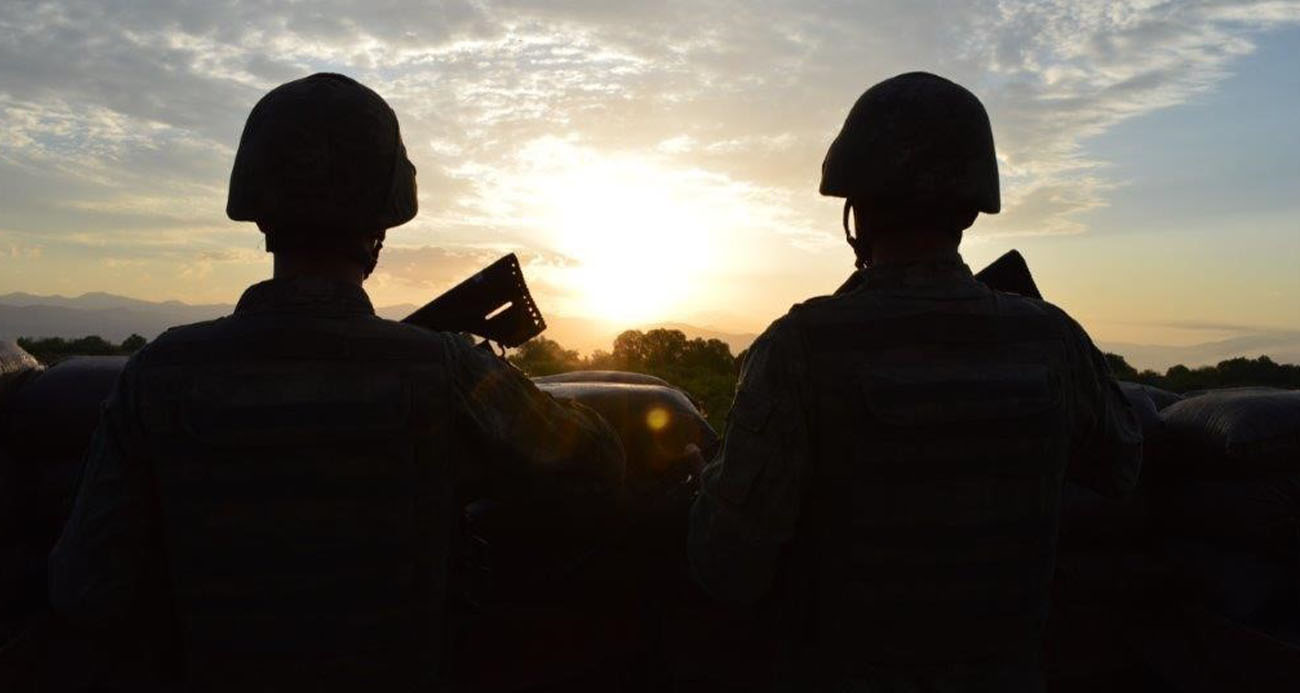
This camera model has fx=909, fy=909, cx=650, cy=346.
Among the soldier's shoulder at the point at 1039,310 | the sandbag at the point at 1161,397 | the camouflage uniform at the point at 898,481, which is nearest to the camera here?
the camouflage uniform at the point at 898,481

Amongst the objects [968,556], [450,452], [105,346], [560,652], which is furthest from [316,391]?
[105,346]

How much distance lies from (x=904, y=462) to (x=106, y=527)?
1793 millimetres

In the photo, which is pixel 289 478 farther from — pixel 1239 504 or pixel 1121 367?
pixel 1121 367

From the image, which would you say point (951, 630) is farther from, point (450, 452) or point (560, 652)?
point (560, 652)

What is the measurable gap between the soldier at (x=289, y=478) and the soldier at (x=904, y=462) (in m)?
0.62

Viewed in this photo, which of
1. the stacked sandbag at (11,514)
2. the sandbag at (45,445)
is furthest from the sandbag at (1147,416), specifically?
the stacked sandbag at (11,514)

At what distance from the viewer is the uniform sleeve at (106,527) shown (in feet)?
6.57

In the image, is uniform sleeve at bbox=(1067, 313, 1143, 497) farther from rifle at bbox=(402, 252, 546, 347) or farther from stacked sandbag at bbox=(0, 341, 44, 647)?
stacked sandbag at bbox=(0, 341, 44, 647)

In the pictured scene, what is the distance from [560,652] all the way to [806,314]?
1.87m

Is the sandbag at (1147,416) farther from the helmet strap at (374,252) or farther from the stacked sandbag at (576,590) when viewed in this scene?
the helmet strap at (374,252)

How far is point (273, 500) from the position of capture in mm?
1978

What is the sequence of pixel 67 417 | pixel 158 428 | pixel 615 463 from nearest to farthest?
1. pixel 158 428
2. pixel 615 463
3. pixel 67 417

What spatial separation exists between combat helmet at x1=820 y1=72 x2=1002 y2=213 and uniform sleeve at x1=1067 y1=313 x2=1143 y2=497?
0.47 m

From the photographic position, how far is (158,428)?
1979 mm
